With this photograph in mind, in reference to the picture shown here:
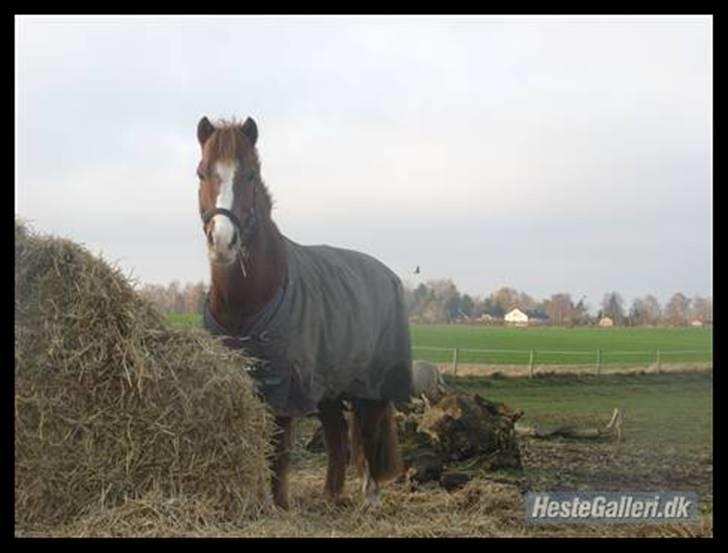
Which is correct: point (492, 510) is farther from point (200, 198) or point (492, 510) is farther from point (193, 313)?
point (200, 198)

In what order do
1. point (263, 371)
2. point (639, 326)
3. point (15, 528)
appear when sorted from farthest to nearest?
point (639, 326) < point (263, 371) < point (15, 528)

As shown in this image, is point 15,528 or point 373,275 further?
point 373,275

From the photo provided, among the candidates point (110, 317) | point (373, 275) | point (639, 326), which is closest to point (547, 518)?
point (639, 326)

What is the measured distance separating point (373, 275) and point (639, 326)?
212 cm

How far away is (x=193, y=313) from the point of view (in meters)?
5.56

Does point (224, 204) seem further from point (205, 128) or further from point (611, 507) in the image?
point (611, 507)

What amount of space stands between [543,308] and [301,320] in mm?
1928

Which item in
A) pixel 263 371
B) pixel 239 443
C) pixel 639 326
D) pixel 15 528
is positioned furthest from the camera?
pixel 639 326

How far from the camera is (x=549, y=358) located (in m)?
6.15

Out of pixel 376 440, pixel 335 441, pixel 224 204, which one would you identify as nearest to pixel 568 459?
pixel 376 440

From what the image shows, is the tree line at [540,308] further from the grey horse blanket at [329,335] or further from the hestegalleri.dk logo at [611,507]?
the hestegalleri.dk logo at [611,507]

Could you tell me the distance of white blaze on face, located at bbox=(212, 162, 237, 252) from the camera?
515cm

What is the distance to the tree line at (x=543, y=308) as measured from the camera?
606 centimetres
